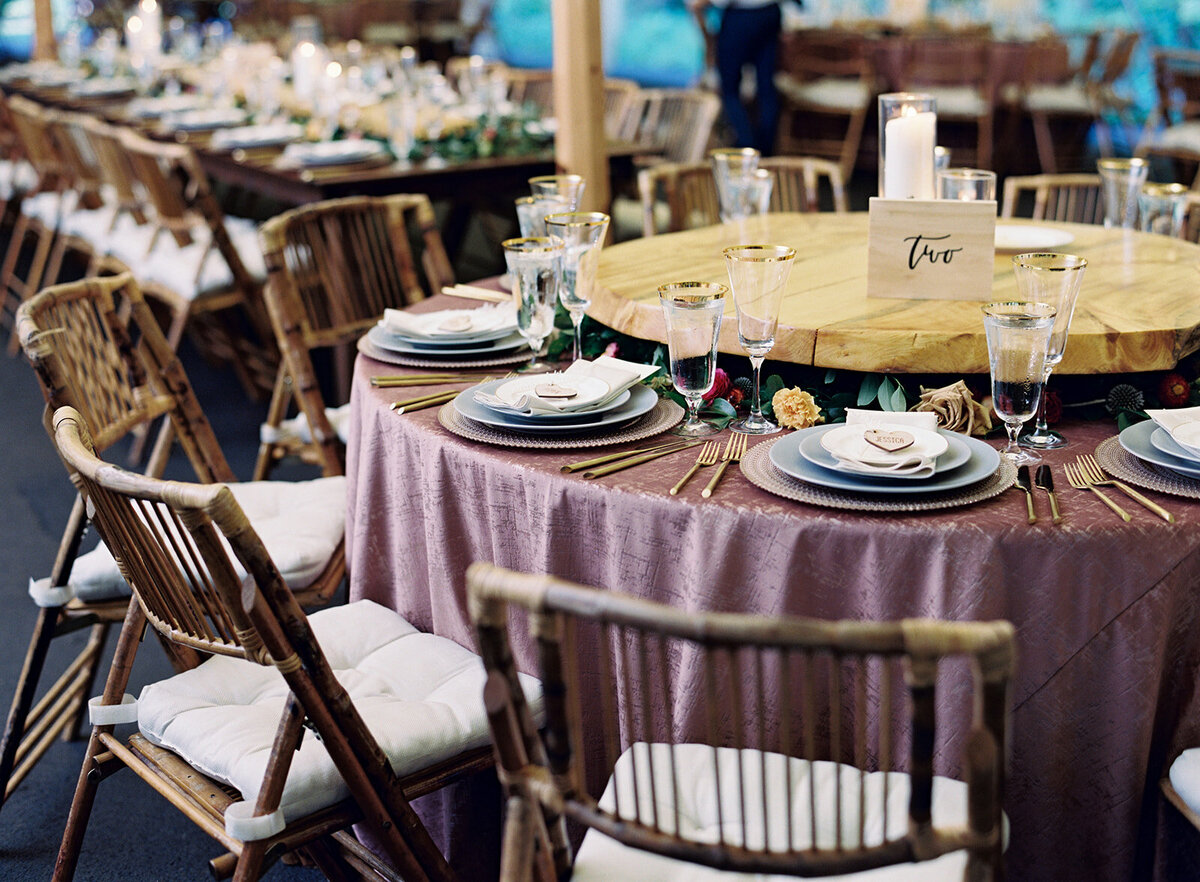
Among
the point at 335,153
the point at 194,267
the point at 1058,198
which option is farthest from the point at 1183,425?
the point at 194,267

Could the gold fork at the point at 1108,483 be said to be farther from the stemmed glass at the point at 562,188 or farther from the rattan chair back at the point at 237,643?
the stemmed glass at the point at 562,188

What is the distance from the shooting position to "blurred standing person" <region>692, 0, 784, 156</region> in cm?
640

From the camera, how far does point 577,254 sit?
1.86 m

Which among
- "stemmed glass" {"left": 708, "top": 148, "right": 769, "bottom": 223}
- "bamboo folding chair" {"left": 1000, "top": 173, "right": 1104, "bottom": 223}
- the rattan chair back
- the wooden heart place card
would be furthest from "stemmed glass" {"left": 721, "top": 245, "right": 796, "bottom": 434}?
"bamboo folding chair" {"left": 1000, "top": 173, "right": 1104, "bottom": 223}

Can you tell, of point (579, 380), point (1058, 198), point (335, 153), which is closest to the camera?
point (579, 380)

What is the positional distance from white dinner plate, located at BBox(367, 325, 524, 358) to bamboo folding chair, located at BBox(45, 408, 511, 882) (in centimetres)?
52

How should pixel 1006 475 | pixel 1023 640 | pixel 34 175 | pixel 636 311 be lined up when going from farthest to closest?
pixel 34 175, pixel 636 311, pixel 1006 475, pixel 1023 640

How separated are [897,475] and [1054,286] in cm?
37

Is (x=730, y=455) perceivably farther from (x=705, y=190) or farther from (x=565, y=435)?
(x=705, y=190)

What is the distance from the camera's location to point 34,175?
6199mm

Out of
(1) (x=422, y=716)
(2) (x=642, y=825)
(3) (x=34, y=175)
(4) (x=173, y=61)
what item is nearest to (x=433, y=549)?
(1) (x=422, y=716)

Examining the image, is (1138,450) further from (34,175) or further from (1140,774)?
(34,175)

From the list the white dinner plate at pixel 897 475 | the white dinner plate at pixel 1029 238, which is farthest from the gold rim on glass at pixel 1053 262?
the white dinner plate at pixel 1029 238

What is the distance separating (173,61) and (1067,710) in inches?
281
